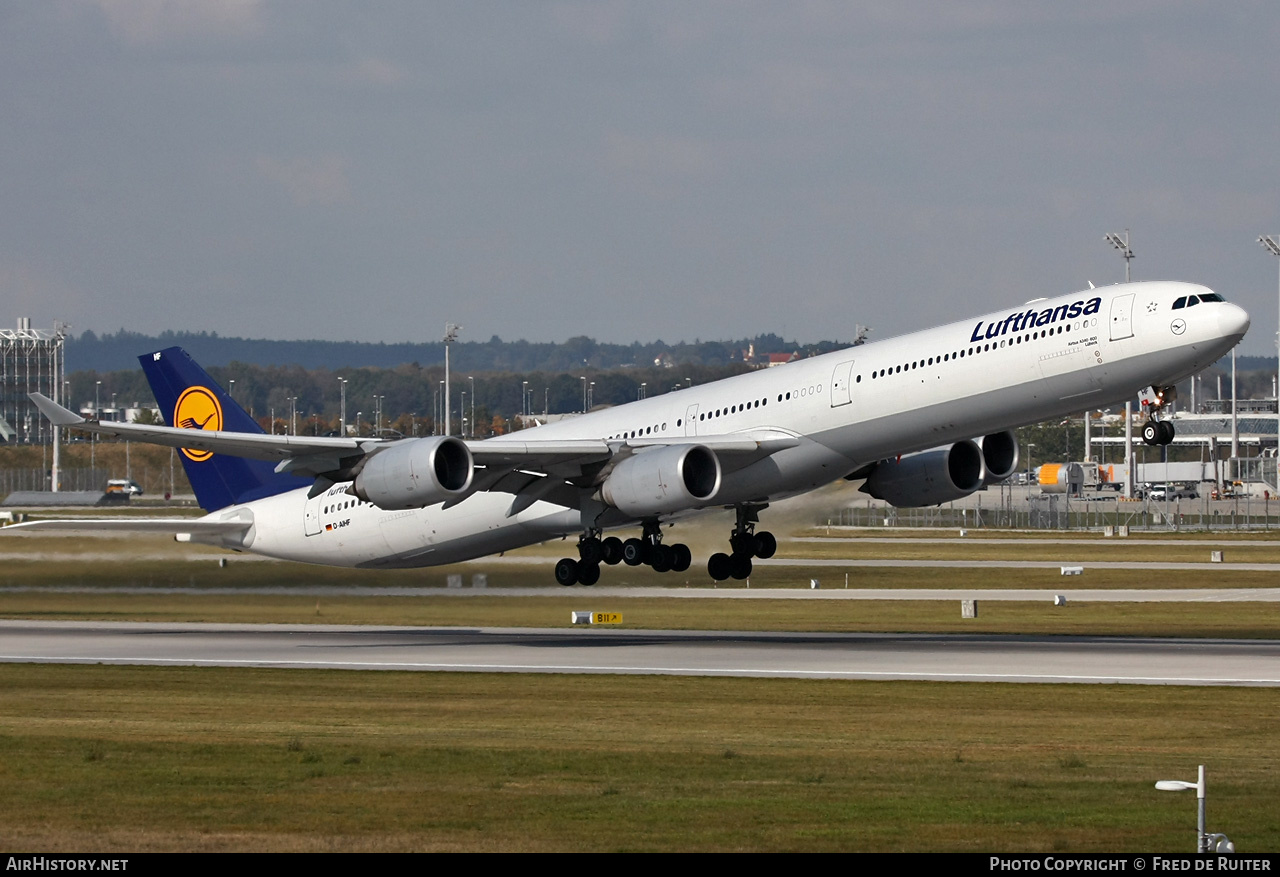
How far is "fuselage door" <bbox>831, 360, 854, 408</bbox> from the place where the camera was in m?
41.5

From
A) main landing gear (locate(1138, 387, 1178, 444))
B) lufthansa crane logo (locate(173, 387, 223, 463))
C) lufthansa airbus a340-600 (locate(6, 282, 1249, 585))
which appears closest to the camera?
lufthansa airbus a340-600 (locate(6, 282, 1249, 585))

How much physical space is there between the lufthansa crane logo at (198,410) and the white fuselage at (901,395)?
6.30m

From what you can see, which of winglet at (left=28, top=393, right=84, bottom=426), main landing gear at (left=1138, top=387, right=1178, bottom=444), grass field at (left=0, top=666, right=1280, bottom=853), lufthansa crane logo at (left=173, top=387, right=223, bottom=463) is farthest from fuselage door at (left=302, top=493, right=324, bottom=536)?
main landing gear at (left=1138, top=387, right=1178, bottom=444)

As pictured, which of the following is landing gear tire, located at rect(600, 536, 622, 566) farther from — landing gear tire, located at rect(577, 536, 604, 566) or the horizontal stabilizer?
the horizontal stabilizer

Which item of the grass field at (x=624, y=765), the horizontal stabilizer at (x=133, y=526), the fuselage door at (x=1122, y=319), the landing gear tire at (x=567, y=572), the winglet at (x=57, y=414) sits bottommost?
the grass field at (x=624, y=765)

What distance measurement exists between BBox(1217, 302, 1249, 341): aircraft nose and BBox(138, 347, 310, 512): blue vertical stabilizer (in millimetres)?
28532

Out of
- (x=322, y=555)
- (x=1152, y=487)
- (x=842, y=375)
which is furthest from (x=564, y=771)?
(x=1152, y=487)

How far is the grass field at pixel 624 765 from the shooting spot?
1923 centimetres

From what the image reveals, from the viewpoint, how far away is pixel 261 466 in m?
54.6

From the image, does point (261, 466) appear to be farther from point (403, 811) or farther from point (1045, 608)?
point (403, 811)

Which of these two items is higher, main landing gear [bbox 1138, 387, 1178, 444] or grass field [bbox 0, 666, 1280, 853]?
main landing gear [bbox 1138, 387, 1178, 444]

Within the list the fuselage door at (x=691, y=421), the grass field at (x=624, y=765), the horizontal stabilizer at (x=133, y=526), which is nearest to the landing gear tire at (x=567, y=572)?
the fuselage door at (x=691, y=421)

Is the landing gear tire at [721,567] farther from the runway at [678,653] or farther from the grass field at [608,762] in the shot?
the grass field at [608,762]

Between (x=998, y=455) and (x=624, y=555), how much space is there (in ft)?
37.0
